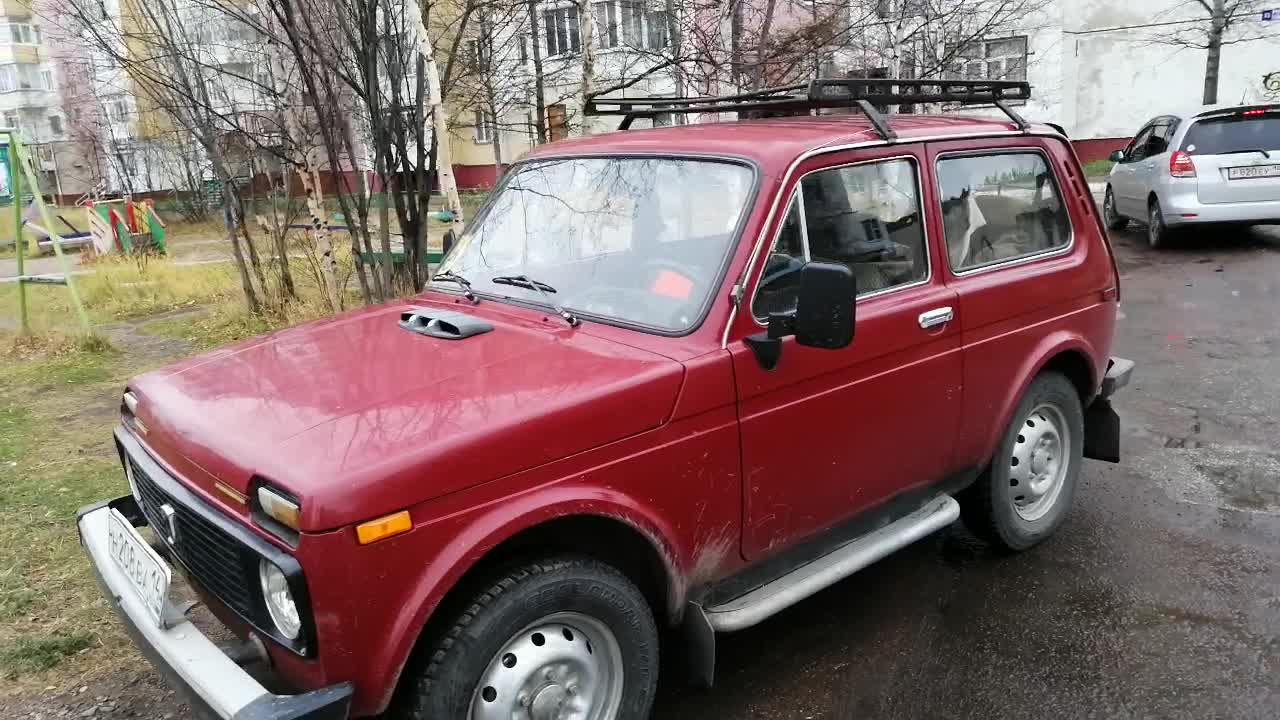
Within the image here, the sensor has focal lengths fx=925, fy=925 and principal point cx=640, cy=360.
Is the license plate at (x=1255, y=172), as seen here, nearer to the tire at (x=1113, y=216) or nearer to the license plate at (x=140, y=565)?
the tire at (x=1113, y=216)

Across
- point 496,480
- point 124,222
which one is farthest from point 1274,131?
point 124,222

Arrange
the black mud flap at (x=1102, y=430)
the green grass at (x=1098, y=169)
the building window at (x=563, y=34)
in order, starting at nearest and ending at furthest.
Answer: the black mud flap at (x=1102, y=430) → the green grass at (x=1098, y=169) → the building window at (x=563, y=34)

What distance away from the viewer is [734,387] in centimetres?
294

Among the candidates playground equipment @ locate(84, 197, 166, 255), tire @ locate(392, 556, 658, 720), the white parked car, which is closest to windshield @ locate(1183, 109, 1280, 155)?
the white parked car

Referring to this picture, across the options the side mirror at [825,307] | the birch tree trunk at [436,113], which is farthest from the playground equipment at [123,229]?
the side mirror at [825,307]

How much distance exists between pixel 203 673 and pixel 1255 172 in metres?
12.3

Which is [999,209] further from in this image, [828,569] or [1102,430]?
[828,569]

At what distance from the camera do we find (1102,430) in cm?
473

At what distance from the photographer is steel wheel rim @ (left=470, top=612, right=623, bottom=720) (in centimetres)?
252

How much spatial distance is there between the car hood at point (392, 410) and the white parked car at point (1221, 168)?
1079 centimetres

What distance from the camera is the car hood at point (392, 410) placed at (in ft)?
7.54

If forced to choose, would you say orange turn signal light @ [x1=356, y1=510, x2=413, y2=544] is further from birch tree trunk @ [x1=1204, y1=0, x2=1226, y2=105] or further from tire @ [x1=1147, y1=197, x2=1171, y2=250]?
birch tree trunk @ [x1=1204, y1=0, x2=1226, y2=105]

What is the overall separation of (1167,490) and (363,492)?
444cm

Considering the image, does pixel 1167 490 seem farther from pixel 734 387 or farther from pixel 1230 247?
pixel 1230 247
